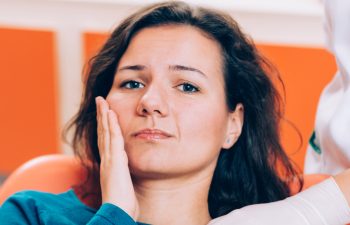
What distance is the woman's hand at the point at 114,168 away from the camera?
54.2 inches

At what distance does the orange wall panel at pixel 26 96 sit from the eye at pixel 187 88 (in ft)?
4.22

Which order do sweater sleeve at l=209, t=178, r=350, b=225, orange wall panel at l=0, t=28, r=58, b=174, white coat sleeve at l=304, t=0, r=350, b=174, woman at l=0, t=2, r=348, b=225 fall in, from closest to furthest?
sweater sleeve at l=209, t=178, r=350, b=225 → woman at l=0, t=2, r=348, b=225 → white coat sleeve at l=304, t=0, r=350, b=174 → orange wall panel at l=0, t=28, r=58, b=174

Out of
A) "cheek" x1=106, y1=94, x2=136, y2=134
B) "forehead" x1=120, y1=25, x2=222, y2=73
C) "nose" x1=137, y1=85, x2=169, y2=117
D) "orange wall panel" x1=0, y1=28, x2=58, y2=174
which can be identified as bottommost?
"orange wall panel" x1=0, y1=28, x2=58, y2=174

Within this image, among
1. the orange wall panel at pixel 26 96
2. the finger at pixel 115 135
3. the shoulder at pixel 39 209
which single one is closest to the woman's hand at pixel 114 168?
the finger at pixel 115 135

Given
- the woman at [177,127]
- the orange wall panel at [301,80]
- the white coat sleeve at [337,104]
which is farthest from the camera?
the orange wall panel at [301,80]

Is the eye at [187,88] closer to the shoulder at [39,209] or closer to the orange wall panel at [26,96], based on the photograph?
the shoulder at [39,209]

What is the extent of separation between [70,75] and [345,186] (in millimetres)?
1612

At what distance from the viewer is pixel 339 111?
60.6 inches

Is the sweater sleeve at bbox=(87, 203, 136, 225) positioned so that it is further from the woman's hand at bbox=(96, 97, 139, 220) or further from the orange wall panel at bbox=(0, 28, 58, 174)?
the orange wall panel at bbox=(0, 28, 58, 174)

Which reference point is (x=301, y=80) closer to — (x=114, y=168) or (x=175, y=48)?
(x=175, y=48)

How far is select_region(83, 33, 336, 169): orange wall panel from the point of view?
7.32ft

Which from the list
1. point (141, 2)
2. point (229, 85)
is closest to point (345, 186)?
point (229, 85)

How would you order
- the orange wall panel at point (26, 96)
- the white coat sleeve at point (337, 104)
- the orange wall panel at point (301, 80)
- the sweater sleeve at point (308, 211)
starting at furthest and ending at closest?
the orange wall panel at point (26, 96)
the orange wall panel at point (301, 80)
the white coat sleeve at point (337, 104)
the sweater sleeve at point (308, 211)

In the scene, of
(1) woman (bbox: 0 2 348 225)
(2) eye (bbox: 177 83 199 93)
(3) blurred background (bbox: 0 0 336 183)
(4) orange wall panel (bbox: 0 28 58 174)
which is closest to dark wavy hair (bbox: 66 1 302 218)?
(1) woman (bbox: 0 2 348 225)
